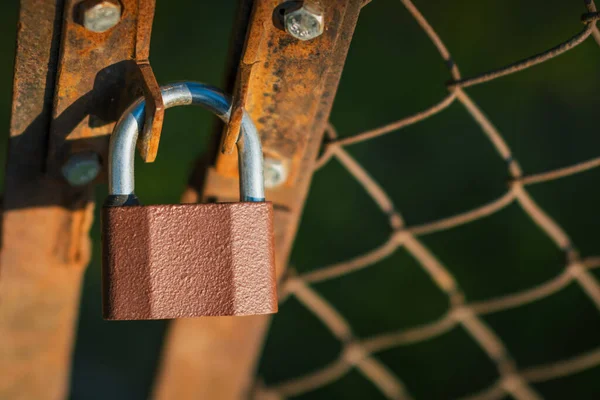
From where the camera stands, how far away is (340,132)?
7.73 ft

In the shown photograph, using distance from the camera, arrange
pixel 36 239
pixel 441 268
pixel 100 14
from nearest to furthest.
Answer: pixel 100 14 < pixel 36 239 < pixel 441 268

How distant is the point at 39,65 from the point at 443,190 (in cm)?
184

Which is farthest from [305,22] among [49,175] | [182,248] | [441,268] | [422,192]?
[422,192]

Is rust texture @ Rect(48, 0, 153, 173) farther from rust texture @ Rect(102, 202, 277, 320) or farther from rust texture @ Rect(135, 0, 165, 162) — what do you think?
rust texture @ Rect(102, 202, 277, 320)

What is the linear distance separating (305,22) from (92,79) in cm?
24

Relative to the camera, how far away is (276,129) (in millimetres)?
794

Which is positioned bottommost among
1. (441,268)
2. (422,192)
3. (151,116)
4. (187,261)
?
(187,261)

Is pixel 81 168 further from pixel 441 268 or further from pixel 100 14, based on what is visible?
pixel 441 268

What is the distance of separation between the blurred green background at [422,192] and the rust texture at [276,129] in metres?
1.10

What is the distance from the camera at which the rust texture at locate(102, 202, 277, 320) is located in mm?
684

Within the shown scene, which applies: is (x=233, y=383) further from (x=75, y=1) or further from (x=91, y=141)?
(x=75, y=1)

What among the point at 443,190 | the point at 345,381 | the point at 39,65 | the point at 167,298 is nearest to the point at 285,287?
the point at 167,298

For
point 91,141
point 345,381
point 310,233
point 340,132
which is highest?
point 340,132

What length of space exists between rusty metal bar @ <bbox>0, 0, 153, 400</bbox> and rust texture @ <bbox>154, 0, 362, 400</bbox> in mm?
142
